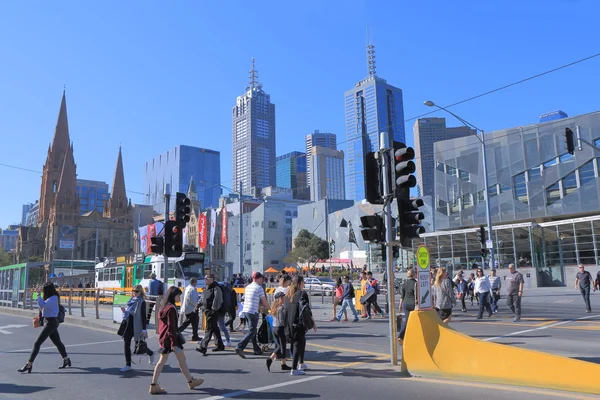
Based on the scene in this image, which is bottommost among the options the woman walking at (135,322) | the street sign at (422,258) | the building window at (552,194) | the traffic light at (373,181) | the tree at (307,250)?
the woman walking at (135,322)

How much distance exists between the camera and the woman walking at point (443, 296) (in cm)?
1162

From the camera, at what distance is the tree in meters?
79.7

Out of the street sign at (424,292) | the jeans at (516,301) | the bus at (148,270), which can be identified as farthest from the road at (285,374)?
the bus at (148,270)

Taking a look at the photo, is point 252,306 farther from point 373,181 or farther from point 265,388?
point 373,181

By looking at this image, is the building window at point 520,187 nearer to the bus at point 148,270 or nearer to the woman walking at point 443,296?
the bus at point 148,270

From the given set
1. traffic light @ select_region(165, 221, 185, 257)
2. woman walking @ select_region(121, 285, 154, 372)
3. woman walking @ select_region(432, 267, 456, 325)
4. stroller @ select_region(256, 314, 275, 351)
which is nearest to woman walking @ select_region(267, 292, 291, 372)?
stroller @ select_region(256, 314, 275, 351)

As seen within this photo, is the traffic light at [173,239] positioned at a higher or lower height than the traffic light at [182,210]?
lower

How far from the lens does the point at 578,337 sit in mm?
11406

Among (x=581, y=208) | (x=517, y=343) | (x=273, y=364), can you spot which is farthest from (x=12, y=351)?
(x=581, y=208)

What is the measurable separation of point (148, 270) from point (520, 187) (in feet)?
132

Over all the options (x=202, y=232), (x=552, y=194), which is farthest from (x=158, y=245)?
(x=552, y=194)

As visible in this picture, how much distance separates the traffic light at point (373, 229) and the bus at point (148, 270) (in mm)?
17924

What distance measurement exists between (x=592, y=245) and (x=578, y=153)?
536 inches

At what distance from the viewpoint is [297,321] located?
7.88 metres
